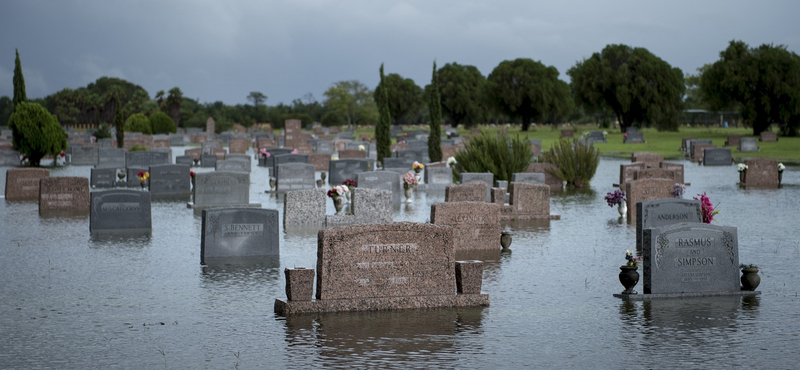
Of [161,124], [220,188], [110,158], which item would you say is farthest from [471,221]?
[161,124]

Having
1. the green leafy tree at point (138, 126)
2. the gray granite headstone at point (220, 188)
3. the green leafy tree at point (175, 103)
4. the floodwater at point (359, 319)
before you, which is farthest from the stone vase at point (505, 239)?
the green leafy tree at point (175, 103)

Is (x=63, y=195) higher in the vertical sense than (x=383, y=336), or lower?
higher

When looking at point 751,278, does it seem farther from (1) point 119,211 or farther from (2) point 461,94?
(2) point 461,94

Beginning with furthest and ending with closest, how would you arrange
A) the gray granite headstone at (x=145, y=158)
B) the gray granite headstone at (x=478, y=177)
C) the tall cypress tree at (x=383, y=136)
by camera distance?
the tall cypress tree at (x=383, y=136) < the gray granite headstone at (x=145, y=158) < the gray granite headstone at (x=478, y=177)

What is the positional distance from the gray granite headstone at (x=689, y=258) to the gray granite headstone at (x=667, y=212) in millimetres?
4657

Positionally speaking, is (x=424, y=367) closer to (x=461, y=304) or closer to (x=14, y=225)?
(x=461, y=304)

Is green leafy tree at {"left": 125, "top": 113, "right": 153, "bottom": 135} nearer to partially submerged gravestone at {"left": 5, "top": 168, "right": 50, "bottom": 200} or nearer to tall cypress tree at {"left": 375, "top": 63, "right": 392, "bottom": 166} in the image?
tall cypress tree at {"left": 375, "top": 63, "right": 392, "bottom": 166}

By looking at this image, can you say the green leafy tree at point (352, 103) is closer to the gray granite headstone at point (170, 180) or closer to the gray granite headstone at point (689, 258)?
the gray granite headstone at point (170, 180)

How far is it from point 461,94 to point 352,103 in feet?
109

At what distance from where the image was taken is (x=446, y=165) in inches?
1446

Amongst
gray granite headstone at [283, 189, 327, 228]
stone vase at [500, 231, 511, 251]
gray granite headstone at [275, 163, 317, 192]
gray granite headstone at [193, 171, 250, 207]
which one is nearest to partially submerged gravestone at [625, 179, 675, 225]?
stone vase at [500, 231, 511, 251]

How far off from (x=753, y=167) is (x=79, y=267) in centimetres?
2510

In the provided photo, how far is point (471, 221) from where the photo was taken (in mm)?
17766

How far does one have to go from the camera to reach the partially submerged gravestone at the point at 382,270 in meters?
11.8
